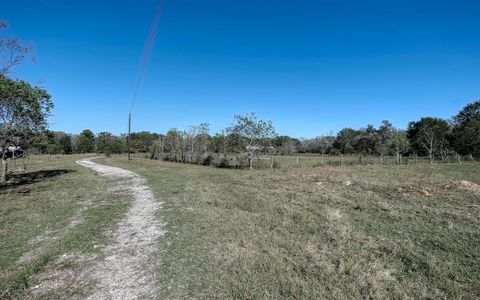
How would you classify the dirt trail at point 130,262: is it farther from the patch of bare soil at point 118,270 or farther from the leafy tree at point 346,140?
the leafy tree at point 346,140

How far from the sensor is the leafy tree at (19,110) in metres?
13.7

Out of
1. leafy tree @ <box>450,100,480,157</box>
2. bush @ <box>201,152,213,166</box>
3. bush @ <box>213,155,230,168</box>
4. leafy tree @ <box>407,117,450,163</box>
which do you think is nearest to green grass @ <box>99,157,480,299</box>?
bush @ <box>213,155,230,168</box>

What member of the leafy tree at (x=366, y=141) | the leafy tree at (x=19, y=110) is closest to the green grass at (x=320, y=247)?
the leafy tree at (x=19, y=110)

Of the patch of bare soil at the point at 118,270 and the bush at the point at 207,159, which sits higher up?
the bush at the point at 207,159

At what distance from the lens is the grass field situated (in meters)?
4.11

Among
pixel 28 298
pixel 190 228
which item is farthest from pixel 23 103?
pixel 28 298

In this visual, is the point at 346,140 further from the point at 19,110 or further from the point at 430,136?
the point at 19,110

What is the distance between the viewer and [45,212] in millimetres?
8656

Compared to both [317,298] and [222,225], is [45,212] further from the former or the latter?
[317,298]

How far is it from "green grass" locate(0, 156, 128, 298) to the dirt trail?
48cm

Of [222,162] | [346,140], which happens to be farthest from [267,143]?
[346,140]

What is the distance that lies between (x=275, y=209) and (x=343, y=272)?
433 cm

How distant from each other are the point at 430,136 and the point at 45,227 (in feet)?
161

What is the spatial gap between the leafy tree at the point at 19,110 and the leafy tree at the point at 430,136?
1497 inches
